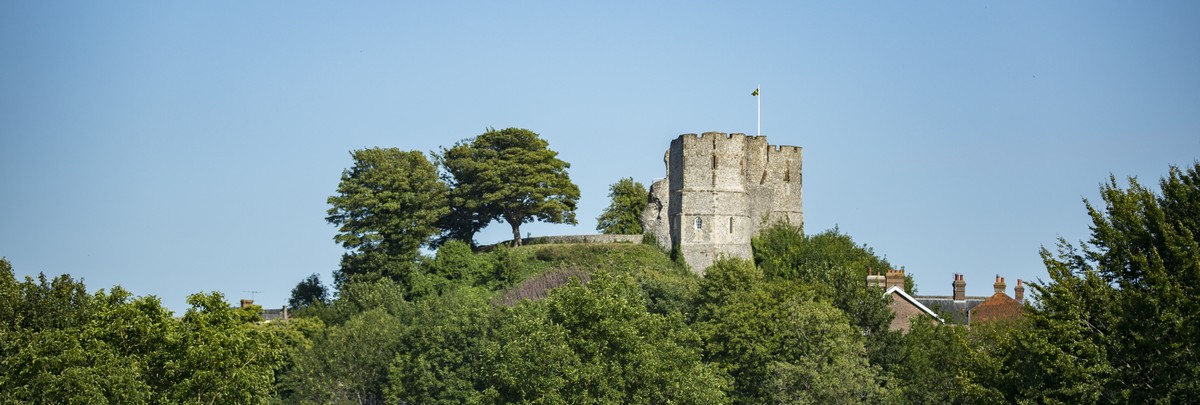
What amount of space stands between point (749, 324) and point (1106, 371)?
23.9m

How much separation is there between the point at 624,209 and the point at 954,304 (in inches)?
1226

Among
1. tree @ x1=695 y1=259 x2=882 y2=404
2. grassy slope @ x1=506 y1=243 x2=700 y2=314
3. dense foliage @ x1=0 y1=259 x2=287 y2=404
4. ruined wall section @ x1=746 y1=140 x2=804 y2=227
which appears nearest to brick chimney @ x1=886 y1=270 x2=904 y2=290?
grassy slope @ x1=506 y1=243 x2=700 y2=314

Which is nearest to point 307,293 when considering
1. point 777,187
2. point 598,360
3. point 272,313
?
point 272,313

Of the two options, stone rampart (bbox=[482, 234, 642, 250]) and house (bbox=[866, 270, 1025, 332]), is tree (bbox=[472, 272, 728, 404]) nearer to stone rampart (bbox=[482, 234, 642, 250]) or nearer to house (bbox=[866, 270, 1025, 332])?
house (bbox=[866, 270, 1025, 332])

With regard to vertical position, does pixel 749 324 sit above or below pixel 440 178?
below

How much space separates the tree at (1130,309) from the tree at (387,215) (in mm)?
48884

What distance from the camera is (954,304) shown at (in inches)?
3248

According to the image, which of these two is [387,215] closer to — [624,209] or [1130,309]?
[624,209]

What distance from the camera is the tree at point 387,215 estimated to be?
92438 mm

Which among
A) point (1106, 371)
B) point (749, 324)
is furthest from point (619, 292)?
point (1106, 371)

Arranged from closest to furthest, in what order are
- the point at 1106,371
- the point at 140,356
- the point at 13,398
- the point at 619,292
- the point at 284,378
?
the point at 1106,371, the point at 13,398, the point at 140,356, the point at 619,292, the point at 284,378

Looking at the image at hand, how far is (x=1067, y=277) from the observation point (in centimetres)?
4638

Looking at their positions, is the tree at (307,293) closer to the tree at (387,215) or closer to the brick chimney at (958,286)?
the tree at (387,215)

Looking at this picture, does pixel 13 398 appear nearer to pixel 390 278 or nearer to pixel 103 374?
pixel 103 374
